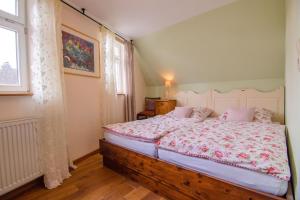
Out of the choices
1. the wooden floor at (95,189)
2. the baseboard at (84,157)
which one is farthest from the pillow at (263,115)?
the baseboard at (84,157)

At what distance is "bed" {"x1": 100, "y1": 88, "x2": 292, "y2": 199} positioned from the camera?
1065 millimetres

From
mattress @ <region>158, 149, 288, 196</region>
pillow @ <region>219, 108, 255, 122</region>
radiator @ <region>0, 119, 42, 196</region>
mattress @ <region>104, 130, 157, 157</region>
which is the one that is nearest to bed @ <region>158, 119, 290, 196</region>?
mattress @ <region>158, 149, 288, 196</region>

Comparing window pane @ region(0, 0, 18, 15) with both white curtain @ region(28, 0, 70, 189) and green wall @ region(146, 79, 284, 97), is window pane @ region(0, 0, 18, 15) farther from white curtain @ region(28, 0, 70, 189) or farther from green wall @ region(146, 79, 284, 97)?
green wall @ region(146, 79, 284, 97)

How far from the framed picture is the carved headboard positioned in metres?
2.19

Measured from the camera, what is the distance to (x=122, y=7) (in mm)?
2338

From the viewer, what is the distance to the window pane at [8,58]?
1.58 meters

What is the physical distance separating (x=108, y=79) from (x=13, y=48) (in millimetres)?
1454

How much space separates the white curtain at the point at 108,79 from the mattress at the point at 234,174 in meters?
1.68

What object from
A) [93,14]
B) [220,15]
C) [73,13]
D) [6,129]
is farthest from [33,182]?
[220,15]

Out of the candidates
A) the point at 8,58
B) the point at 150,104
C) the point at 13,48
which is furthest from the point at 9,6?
the point at 150,104

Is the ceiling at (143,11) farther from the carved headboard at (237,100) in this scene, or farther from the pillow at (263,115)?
the pillow at (263,115)

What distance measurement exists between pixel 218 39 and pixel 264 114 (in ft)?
5.06

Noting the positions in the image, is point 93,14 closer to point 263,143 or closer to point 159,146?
point 159,146

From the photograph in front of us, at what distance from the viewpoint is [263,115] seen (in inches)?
103
